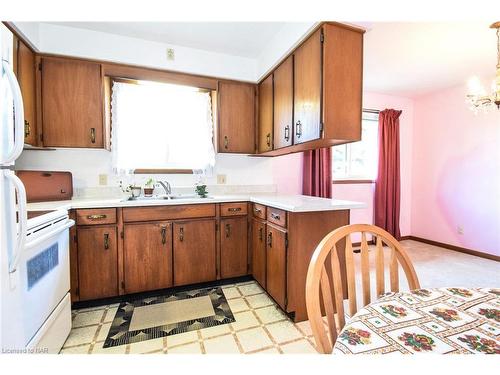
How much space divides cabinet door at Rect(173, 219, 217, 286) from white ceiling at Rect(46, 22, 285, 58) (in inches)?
71.1

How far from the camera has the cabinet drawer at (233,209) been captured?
2311mm

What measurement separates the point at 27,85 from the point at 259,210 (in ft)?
7.24

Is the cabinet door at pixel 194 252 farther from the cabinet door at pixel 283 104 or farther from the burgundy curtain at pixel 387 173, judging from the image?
the burgundy curtain at pixel 387 173

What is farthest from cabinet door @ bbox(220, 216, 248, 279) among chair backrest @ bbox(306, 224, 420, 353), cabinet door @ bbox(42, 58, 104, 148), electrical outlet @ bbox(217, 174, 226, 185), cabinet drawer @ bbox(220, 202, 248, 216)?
chair backrest @ bbox(306, 224, 420, 353)

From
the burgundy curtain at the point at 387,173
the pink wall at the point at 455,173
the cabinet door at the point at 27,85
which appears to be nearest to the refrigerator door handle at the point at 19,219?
the cabinet door at the point at 27,85

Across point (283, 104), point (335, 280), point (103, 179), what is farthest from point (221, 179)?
point (335, 280)

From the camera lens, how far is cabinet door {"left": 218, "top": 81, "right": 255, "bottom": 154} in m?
2.66

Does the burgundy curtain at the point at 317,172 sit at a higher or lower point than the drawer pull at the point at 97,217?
higher

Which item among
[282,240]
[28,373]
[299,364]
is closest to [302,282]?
[282,240]

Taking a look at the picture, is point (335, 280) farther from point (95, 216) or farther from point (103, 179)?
point (103, 179)

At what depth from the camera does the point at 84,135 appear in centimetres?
221

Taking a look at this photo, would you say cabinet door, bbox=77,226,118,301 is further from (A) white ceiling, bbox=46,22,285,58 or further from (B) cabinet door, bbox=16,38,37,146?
(A) white ceiling, bbox=46,22,285,58

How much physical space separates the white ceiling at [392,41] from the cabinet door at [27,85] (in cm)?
45
